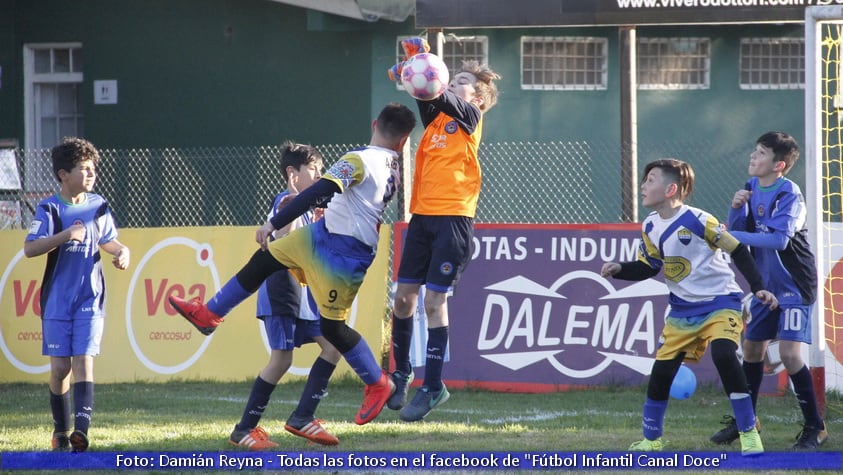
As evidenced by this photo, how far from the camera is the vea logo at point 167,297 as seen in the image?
1165cm

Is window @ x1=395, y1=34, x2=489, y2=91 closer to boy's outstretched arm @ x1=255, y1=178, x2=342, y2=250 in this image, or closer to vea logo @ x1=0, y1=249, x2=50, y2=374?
vea logo @ x1=0, y1=249, x2=50, y2=374

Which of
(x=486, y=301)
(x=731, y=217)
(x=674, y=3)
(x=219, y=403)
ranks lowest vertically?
(x=219, y=403)

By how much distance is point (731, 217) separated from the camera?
7.54 metres

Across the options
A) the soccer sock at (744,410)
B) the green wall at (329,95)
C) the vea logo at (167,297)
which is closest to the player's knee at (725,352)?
the soccer sock at (744,410)

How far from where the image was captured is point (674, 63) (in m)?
16.5

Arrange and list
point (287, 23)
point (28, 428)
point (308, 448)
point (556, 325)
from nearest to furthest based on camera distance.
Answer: point (308, 448), point (28, 428), point (556, 325), point (287, 23)

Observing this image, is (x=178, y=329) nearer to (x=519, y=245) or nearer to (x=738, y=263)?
(x=519, y=245)

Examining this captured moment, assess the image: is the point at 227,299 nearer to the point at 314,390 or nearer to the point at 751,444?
the point at 314,390

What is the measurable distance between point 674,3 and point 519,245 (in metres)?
3.07

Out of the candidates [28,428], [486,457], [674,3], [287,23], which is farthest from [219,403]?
[287,23]

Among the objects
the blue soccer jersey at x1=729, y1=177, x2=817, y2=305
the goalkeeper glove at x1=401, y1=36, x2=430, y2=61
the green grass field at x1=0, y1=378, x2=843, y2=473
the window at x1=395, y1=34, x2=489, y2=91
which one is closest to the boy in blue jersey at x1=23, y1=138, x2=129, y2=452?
the green grass field at x1=0, y1=378, x2=843, y2=473

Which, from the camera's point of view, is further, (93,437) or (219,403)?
(219,403)

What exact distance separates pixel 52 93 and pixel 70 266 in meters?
12.7

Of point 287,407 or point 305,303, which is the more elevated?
point 305,303
